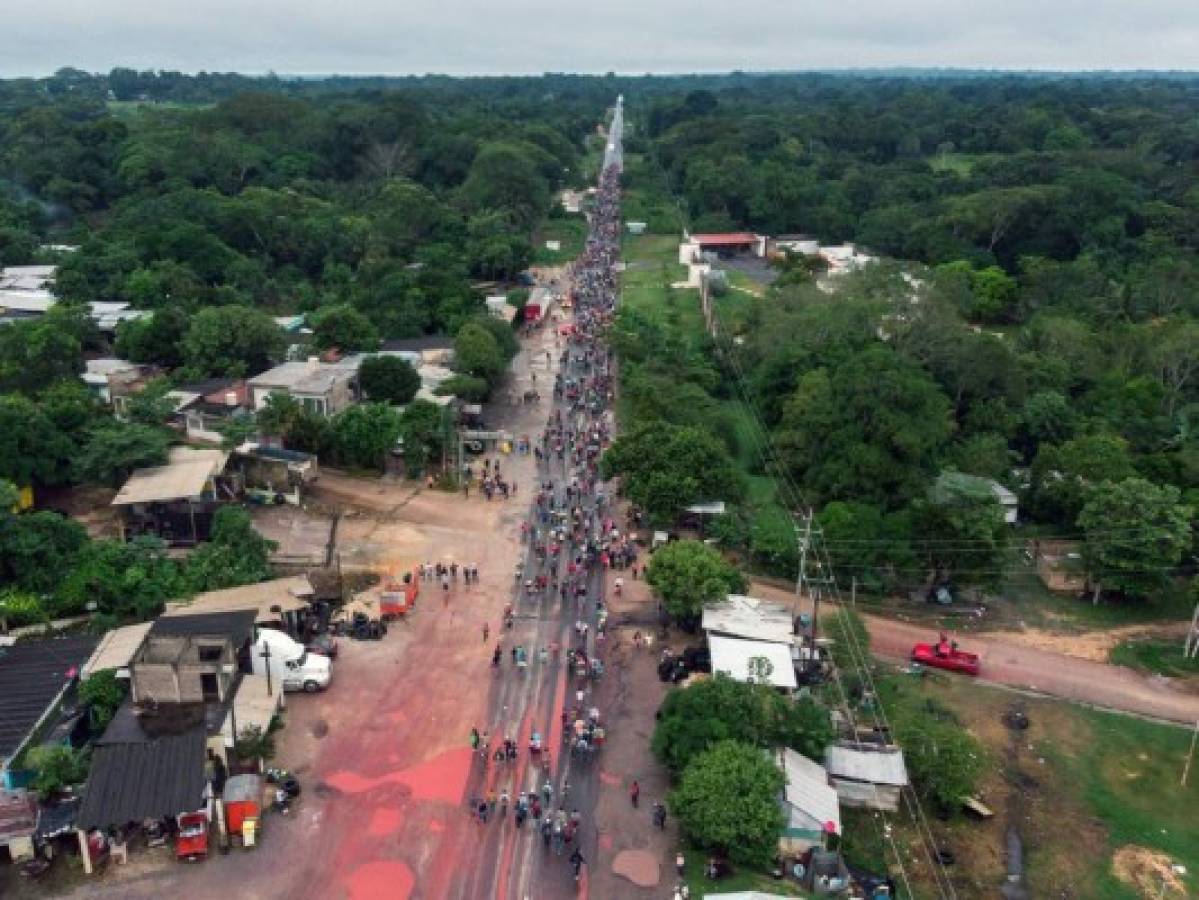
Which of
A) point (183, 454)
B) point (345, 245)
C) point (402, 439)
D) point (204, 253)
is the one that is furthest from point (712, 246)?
point (183, 454)

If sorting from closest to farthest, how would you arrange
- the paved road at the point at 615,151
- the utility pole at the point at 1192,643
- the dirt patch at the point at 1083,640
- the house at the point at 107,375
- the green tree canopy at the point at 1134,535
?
1. the utility pole at the point at 1192,643
2. the dirt patch at the point at 1083,640
3. the green tree canopy at the point at 1134,535
4. the house at the point at 107,375
5. the paved road at the point at 615,151

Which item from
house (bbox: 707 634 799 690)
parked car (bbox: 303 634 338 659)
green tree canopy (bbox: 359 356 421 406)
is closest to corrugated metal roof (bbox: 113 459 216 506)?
parked car (bbox: 303 634 338 659)

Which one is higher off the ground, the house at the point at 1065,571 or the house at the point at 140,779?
the house at the point at 140,779

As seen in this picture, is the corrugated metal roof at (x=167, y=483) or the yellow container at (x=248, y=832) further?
the corrugated metal roof at (x=167, y=483)

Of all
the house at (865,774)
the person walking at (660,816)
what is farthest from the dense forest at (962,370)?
the person walking at (660,816)

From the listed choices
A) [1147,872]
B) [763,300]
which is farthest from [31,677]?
[763,300]

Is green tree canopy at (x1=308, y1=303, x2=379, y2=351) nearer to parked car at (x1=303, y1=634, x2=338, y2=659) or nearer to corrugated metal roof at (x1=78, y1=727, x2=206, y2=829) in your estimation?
parked car at (x1=303, y1=634, x2=338, y2=659)

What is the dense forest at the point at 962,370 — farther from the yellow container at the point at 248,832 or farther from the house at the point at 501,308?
the yellow container at the point at 248,832
